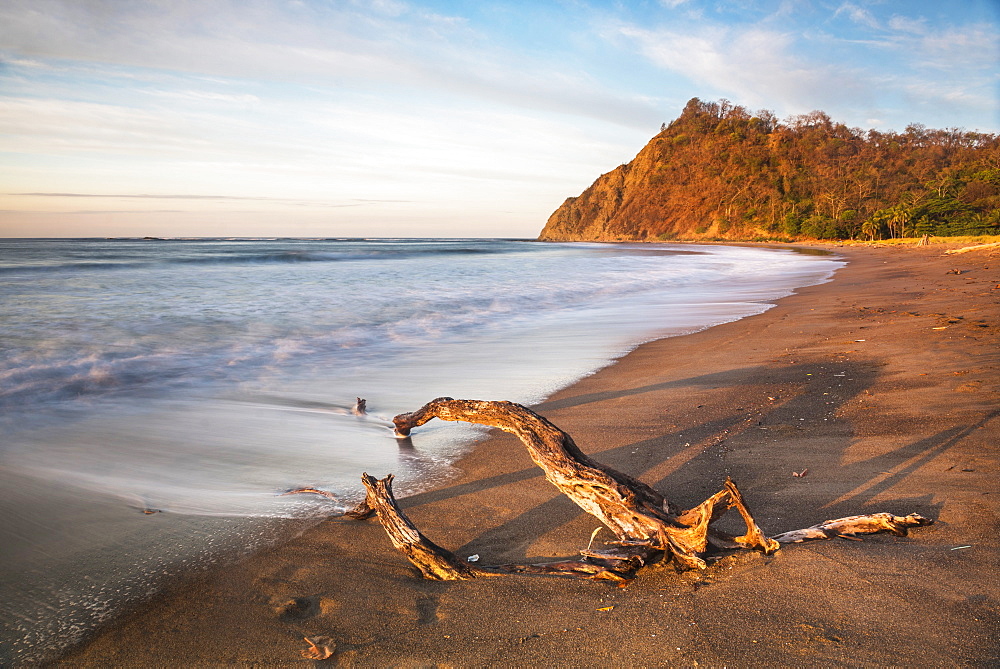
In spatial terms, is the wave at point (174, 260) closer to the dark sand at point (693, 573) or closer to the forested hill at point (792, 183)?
the dark sand at point (693, 573)

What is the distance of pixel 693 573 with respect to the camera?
212 cm

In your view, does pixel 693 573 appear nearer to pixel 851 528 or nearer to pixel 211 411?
pixel 851 528

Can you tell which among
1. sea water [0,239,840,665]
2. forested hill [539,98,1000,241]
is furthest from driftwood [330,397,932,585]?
forested hill [539,98,1000,241]

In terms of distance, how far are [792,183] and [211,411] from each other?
10925cm

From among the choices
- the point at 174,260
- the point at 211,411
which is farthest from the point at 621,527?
the point at 174,260

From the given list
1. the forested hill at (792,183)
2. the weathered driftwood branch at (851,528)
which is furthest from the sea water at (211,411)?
the forested hill at (792,183)

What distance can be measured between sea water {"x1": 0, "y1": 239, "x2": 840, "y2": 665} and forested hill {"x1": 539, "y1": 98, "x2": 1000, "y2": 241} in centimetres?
5815

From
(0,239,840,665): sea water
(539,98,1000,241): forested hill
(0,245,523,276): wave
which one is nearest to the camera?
(0,239,840,665): sea water

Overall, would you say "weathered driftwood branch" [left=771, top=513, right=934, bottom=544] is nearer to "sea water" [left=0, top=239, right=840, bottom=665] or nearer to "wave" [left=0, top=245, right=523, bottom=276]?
"sea water" [left=0, top=239, right=840, bottom=665]

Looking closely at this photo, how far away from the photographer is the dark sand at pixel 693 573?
1772 mm

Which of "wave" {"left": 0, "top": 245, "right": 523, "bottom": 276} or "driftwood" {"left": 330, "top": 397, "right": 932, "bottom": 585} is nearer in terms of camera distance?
"driftwood" {"left": 330, "top": 397, "right": 932, "bottom": 585}

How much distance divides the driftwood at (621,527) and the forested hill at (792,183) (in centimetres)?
6215

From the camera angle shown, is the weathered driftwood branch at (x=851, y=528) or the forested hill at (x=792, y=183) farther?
the forested hill at (x=792, y=183)

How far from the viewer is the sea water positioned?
103 inches
